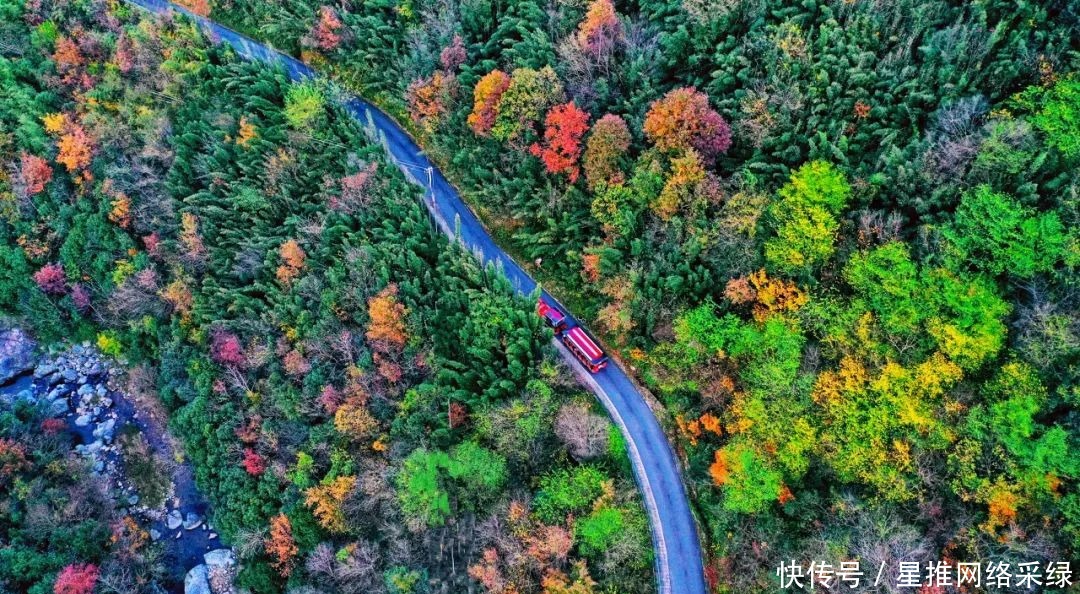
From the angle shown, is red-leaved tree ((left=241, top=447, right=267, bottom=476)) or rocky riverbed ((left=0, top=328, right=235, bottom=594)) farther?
rocky riverbed ((left=0, top=328, right=235, bottom=594))

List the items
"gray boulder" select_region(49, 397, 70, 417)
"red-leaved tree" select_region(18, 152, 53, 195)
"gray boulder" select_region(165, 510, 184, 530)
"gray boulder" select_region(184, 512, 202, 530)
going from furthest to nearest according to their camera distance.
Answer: "red-leaved tree" select_region(18, 152, 53, 195), "gray boulder" select_region(49, 397, 70, 417), "gray boulder" select_region(165, 510, 184, 530), "gray boulder" select_region(184, 512, 202, 530)

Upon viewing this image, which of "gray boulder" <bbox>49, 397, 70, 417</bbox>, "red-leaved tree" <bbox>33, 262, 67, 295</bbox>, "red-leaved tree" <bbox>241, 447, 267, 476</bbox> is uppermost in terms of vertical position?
"red-leaved tree" <bbox>33, 262, 67, 295</bbox>

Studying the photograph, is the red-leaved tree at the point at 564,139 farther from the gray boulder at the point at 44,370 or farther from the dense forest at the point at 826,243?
the gray boulder at the point at 44,370

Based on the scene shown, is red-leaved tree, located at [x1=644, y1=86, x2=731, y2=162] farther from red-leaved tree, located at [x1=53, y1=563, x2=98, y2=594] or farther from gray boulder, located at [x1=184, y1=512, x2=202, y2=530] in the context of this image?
red-leaved tree, located at [x1=53, y1=563, x2=98, y2=594]

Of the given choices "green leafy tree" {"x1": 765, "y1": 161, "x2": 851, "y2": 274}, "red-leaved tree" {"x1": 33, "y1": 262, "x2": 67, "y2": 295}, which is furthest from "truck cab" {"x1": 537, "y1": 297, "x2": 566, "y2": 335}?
"red-leaved tree" {"x1": 33, "y1": 262, "x2": 67, "y2": 295}

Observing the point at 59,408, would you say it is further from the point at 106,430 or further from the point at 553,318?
A: the point at 553,318

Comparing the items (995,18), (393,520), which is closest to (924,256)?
(995,18)

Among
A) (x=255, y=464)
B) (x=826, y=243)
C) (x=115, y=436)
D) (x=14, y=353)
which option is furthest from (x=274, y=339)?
(x=826, y=243)
